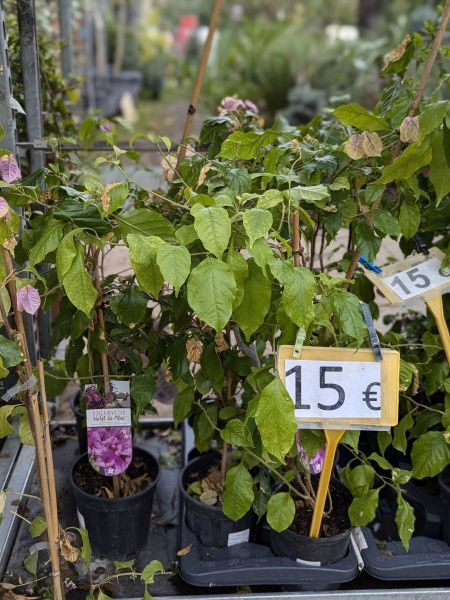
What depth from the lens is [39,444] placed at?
1526mm

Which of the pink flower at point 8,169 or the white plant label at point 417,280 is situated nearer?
the pink flower at point 8,169

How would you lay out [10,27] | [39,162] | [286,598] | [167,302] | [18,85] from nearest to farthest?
[167,302]
[286,598]
[39,162]
[18,85]
[10,27]

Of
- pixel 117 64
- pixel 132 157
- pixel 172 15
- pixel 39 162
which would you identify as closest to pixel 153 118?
pixel 117 64

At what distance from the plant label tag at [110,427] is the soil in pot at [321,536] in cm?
48

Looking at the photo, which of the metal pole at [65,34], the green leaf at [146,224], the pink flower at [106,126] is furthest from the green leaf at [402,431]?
the metal pole at [65,34]

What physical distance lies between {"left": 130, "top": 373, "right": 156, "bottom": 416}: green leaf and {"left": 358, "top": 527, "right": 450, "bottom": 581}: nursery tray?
0.77 meters

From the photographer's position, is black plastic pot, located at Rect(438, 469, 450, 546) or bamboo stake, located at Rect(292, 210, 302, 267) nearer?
bamboo stake, located at Rect(292, 210, 302, 267)

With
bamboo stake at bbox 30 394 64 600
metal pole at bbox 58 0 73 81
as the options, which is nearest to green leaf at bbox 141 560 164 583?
bamboo stake at bbox 30 394 64 600

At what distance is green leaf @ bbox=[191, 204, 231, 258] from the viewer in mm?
1288

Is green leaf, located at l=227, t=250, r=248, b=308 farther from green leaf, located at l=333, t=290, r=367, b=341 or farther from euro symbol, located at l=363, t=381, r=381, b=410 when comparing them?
euro symbol, located at l=363, t=381, r=381, b=410

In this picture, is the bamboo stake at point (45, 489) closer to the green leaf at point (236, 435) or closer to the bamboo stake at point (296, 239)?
the green leaf at point (236, 435)

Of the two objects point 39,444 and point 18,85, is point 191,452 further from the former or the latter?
point 18,85

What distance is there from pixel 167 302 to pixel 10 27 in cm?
186

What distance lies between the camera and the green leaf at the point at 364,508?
179 centimetres
